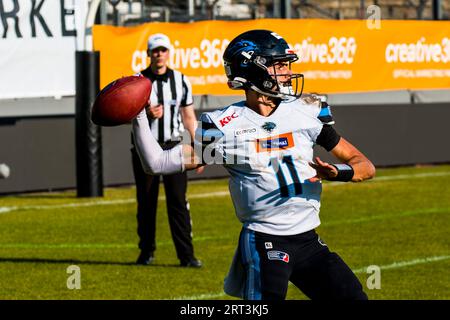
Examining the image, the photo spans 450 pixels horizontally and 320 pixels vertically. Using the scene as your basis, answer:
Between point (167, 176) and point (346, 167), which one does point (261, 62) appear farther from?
point (167, 176)

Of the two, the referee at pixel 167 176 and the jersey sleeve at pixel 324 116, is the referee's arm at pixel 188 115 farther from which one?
the jersey sleeve at pixel 324 116

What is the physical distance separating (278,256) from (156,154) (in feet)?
2.69

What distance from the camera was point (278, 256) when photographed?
6473 millimetres

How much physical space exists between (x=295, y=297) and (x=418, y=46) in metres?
13.0

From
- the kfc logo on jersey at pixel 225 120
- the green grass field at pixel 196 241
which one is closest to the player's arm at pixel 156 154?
the kfc logo on jersey at pixel 225 120

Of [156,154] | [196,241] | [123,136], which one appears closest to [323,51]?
[123,136]

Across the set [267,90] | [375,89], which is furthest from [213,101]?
[267,90]

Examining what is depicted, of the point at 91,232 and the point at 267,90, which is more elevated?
the point at 267,90

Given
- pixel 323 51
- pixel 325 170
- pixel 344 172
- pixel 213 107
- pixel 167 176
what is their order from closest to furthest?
pixel 325 170 < pixel 344 172 < pixel 167 176 < pixel 213 107 < pixel 323 51

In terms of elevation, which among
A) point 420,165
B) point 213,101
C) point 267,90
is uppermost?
point 267,90

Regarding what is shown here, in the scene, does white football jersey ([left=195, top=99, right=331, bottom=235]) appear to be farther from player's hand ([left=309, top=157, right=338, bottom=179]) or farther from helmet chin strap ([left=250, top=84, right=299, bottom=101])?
player's hand ([left=309, top=157, right=338, bottom=179])

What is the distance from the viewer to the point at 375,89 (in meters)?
22.4

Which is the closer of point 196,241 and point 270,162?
point 270,162
